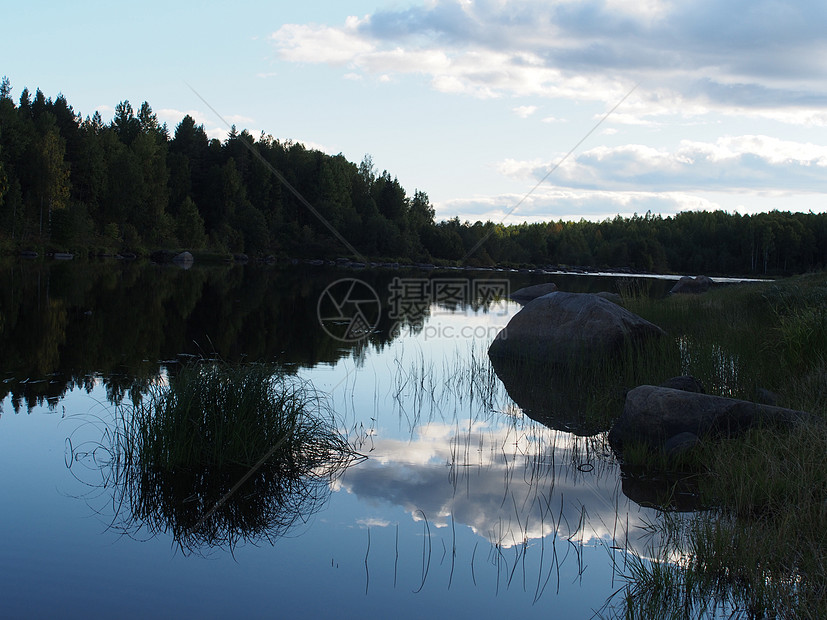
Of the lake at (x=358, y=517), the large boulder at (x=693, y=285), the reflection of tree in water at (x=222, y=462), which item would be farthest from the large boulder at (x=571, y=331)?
the large boulder at (x=693, y=285)

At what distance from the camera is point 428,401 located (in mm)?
10203

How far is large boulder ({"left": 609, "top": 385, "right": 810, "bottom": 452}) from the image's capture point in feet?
22.7

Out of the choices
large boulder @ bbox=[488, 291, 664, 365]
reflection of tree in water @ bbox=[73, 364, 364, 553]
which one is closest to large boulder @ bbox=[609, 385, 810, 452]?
reflection of tree in water @ bbox=[73, 364, 364, 553]

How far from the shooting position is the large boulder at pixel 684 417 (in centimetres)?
691

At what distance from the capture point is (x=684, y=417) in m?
7.19

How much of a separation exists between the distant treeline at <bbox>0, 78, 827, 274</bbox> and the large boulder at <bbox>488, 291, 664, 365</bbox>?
30460 mm

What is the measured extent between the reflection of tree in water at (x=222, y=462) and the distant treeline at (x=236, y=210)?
36861mm

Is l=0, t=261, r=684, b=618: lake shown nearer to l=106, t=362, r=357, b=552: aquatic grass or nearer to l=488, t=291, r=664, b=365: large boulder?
l=106, t=362, r=357, b=552: aquatic grass

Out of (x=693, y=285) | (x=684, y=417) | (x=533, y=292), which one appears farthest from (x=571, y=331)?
(x=693, y=285)

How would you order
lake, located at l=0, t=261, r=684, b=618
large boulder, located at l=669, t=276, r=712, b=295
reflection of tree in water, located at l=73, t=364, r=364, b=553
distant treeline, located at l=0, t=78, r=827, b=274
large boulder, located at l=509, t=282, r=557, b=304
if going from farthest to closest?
distant treeline, located at l=0, t=78, r=827, b=274
large boulder, located at l=669, t=276, r=712, b=295
large boulder, located at l=509, t=282, r=557, b=304
reflection of tree in water, located at l=73, t=364, r=364, b=553
lake, located at l=0, t=261, r=684, b=618

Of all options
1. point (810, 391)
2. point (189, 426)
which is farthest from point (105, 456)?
point (810, 391)

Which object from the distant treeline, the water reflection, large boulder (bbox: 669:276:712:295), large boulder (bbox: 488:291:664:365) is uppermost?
the distant treeline

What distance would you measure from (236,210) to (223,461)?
8000 cm

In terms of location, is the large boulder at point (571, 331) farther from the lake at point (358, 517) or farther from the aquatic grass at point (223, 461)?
the aquatic grass at point (223, 461)
